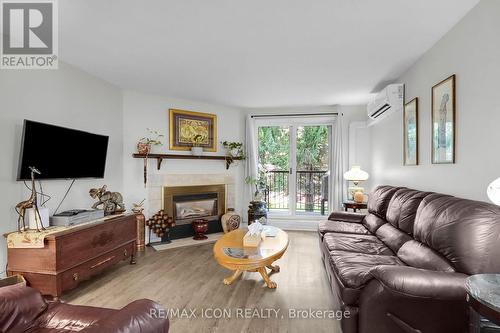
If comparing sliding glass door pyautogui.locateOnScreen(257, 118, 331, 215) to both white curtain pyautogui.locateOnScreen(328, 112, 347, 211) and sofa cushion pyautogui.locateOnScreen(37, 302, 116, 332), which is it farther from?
sofa cushion pyautogui.locateOnScreen(37, 302, 116, 332)

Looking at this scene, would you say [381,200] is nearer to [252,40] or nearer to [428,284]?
[428,284]

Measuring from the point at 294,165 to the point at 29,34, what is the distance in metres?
4.28

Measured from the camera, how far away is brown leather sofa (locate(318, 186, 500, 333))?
4.62 ft

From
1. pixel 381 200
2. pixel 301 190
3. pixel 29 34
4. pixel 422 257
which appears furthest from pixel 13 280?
pixel 301 190

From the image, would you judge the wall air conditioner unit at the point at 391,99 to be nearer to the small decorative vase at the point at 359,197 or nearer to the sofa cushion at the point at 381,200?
the sofa cushion at the point at 381,200

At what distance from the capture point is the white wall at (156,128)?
396 cm

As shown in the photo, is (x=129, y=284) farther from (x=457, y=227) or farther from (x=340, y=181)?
(x=340, y=181)

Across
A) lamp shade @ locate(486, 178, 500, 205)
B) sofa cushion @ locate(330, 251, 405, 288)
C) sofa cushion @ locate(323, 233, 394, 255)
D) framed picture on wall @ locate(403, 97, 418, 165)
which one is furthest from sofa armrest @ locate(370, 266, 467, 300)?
framed picture on wall @ locate(403, 97, 418, 165)

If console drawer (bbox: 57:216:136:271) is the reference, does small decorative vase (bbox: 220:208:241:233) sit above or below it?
below

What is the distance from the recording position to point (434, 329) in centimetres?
143

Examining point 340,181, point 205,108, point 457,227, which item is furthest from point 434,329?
point 205,108

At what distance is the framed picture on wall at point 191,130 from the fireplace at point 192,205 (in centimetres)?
75

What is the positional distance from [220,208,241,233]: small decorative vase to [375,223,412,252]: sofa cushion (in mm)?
2514

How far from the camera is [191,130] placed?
4.52 meters
